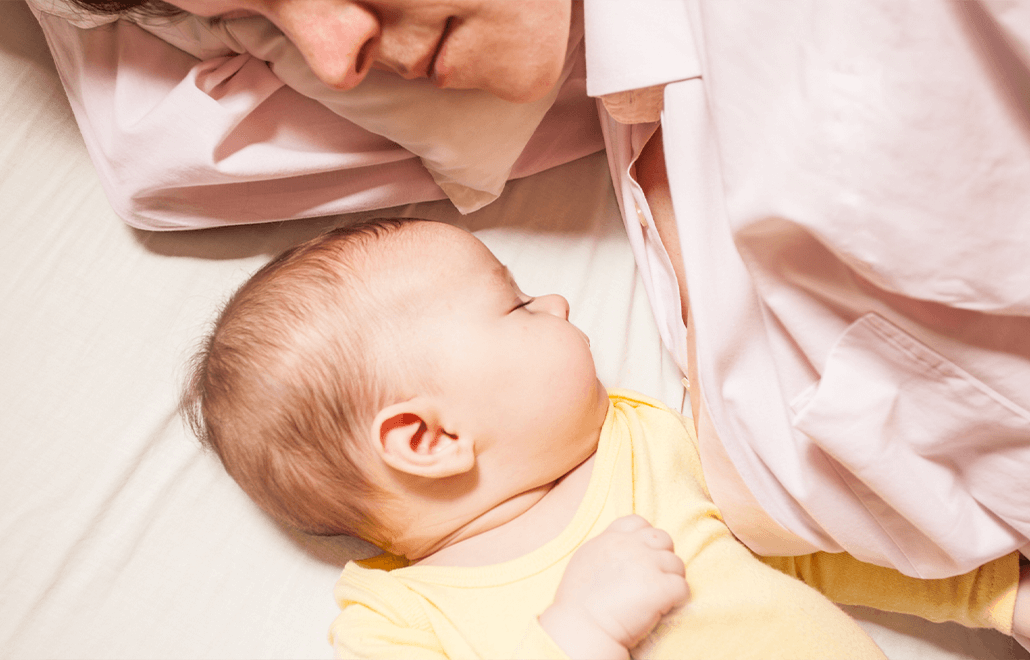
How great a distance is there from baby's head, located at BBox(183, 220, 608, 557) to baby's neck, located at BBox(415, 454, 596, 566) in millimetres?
22

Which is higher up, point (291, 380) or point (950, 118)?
point (950, 118)

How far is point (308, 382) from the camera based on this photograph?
2.60ft

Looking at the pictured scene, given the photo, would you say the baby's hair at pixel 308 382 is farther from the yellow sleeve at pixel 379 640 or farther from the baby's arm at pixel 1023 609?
the baby's arm at pixel 1023 609

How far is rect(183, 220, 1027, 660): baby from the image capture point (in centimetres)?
76

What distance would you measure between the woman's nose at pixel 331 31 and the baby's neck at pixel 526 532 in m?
0.54

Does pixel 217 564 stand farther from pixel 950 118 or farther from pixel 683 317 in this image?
pixel 950 118

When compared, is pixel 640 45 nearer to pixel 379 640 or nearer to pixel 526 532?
pixel 526 532

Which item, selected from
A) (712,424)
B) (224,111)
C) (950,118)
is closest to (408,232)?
(224,111)

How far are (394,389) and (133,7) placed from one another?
590 mm

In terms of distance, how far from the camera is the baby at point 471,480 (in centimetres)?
76

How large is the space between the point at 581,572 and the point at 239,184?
0.75 metres

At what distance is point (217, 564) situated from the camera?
0.93 metres

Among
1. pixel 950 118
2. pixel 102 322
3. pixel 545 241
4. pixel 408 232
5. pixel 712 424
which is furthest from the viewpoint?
pixel 545 241

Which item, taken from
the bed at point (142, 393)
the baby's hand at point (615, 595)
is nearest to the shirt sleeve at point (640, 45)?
the bed at point (142, 393)
